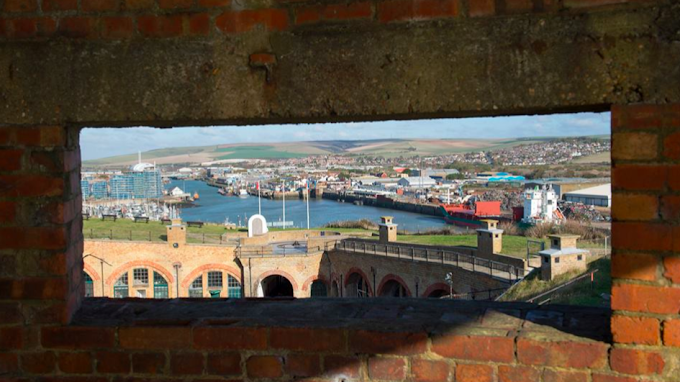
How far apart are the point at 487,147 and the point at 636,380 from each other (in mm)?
90659

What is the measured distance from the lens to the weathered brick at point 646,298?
5.69 ft

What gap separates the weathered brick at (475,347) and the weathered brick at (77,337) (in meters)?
1.16

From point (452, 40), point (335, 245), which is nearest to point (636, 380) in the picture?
point (452, 40)

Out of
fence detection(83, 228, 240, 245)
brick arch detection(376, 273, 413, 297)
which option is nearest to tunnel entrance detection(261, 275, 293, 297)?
fence detection(83, 228, 240, 245)

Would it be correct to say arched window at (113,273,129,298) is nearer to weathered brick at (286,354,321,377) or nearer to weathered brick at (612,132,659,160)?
weathered brick at (286,354,321,377)

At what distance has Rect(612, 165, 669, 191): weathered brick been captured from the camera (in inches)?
68.6

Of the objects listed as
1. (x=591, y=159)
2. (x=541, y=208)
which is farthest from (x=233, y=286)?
(x=591, y=159)

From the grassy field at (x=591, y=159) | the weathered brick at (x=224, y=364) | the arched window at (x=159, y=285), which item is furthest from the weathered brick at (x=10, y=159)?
the grassy field at (x=591, y=159)

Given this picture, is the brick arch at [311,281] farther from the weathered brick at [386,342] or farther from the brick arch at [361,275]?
the weathered brick at [386,342]

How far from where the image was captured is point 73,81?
2057 millimetres

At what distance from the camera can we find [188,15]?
202cm

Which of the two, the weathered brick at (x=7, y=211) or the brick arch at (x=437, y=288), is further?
the brick arch at (x=437, y=288)

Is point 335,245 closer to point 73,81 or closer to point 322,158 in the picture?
point 73,81

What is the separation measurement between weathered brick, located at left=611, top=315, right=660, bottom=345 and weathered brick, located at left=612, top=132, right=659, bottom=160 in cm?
49
